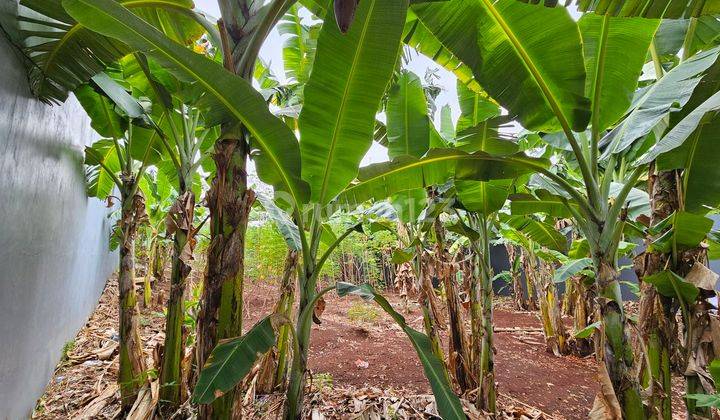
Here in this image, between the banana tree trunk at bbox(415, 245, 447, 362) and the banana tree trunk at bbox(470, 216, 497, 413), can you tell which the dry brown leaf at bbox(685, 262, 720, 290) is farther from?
the banana tree trunk at bbox(415, 245, 447, 362)

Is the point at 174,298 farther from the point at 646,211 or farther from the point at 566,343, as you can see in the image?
the point at 566,343

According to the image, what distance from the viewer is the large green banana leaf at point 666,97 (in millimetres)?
1386

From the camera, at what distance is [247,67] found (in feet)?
4.43

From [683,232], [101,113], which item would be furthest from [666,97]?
[101,113]

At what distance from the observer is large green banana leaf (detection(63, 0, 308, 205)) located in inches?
37.5

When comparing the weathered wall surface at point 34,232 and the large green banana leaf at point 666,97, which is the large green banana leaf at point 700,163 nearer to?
the large green banana leaf at point 666,97

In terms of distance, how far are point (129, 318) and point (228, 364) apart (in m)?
1.54

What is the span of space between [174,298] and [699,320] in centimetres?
271

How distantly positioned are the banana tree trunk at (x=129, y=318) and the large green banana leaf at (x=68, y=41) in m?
0.70

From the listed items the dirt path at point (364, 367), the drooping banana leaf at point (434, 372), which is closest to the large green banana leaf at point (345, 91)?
the drooping banana leaf at point (434, 372)

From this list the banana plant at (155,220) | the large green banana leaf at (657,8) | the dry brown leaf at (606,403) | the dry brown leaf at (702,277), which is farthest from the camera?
the banana plant at (155,220)

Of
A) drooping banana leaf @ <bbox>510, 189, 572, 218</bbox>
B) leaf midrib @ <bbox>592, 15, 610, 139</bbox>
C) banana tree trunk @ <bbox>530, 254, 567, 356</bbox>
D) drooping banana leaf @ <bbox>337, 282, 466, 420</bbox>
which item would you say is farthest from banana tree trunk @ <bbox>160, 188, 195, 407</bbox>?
banana tree trunk @ <bbox>530, 254, 567, 356</bbox>

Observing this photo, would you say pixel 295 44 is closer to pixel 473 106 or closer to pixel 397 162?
pixel 473 106

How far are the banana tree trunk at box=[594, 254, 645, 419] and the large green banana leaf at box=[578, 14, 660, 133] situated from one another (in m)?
0.67
